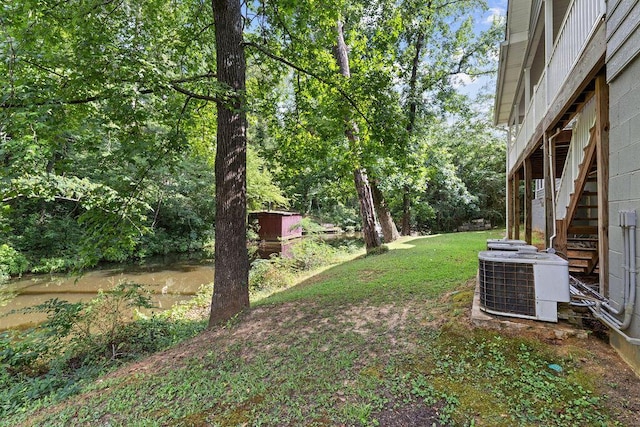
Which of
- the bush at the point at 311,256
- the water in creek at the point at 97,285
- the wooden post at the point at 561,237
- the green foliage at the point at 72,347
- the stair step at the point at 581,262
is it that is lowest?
the water in creek at the point at 97,285

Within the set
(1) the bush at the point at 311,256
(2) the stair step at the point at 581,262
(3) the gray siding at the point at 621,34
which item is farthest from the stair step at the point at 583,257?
(1) the bush at the point at 311,256

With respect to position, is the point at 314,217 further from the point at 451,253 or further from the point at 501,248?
the point at 501,248

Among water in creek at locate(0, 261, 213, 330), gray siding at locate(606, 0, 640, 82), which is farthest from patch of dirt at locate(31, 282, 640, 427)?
water in creek at locate(0, 261, 213, 330)

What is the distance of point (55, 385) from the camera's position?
12.3 ft

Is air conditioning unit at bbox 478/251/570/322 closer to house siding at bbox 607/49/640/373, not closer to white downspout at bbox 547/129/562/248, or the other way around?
house siding at bbox 607/49/640/373

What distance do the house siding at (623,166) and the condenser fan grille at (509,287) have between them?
1.85 feet

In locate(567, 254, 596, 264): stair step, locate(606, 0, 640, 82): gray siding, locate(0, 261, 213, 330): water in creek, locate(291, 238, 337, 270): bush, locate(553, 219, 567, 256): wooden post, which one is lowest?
locate(0, 261, 213, 330): water in creek

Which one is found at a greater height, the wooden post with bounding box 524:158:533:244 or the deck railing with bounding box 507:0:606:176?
the deck railing with bounding box 507:0:606:176

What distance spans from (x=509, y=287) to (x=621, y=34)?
2.18 meters

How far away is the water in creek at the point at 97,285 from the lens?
850 centimetres

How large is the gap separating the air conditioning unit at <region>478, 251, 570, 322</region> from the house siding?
0.36m

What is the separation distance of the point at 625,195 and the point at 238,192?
14.3 feet

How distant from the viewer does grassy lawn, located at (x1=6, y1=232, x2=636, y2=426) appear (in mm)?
2182

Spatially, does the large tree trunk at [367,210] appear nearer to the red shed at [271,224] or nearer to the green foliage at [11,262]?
the red shed at [271,224]
